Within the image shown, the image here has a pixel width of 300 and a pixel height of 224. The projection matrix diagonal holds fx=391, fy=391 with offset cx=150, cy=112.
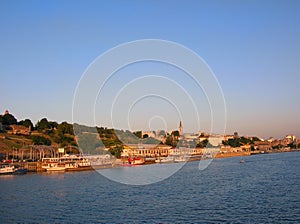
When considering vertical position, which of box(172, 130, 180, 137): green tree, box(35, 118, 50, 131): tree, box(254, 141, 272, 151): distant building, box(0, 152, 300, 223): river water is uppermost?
box(35, 118, 50, 131): tree

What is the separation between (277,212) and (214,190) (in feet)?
25.3

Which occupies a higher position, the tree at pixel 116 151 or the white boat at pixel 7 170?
the tree at pixel 116 151

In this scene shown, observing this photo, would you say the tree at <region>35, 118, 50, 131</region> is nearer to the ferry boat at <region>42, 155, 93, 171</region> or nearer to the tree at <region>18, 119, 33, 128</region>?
the tree at <region>18, 119, 33, 128</region>

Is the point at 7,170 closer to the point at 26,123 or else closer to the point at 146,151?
the point at 146,151

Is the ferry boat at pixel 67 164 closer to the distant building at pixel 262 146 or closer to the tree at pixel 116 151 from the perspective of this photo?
the tree at pixel 116 151

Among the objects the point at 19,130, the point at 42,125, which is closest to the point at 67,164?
the point at 19,130

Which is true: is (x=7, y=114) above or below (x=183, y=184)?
above

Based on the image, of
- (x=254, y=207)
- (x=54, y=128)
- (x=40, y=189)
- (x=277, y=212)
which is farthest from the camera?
(x=54, y=128)

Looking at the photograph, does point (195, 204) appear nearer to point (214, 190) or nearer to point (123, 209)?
point (123, 209)

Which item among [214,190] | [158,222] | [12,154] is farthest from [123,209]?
[12,154]

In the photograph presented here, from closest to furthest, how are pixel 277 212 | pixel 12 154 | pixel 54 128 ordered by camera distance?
pixel 277 212 → pixel 12 154 → pixel 54 128

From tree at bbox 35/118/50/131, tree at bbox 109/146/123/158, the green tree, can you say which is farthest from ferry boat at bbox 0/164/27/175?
the green tree

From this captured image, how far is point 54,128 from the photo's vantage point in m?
91.0

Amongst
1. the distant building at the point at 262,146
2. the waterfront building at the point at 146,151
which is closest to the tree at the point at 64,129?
the waterfront building at the point at 146,151
